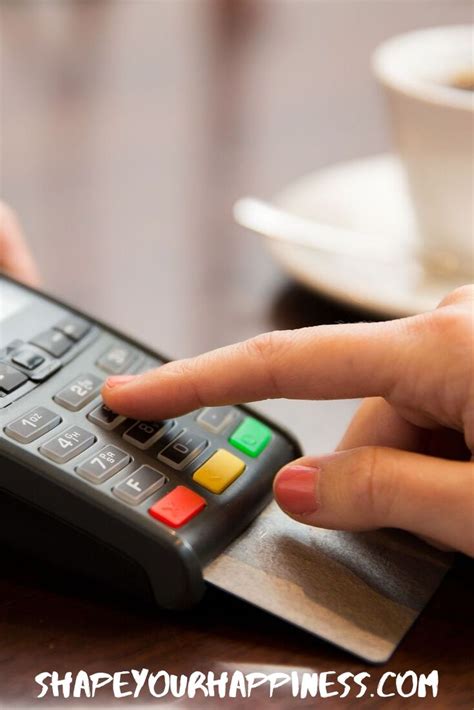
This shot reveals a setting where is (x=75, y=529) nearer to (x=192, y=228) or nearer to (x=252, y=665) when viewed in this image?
(x=252, y=665)

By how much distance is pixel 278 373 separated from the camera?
355mm

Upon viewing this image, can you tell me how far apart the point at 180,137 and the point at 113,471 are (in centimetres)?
46

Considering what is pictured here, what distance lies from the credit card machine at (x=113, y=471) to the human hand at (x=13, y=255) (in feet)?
0.44

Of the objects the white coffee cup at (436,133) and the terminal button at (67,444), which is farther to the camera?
the white coffee cup at (436,133)

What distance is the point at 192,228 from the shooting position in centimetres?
64

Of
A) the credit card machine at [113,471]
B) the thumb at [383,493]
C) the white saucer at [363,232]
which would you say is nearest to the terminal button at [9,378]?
the credit card machine at [113,471]

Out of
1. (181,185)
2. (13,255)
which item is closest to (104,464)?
(13,255)

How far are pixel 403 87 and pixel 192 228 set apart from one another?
165mm

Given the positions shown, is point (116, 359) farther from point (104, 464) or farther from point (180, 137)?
point (180, 137)

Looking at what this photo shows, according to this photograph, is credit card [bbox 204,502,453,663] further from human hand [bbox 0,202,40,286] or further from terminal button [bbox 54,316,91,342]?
human hand [bbox 0,202,40,286]

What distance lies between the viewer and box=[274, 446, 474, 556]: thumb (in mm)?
327

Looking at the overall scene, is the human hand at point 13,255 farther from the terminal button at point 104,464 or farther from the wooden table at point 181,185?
the terminal button at point 104,464

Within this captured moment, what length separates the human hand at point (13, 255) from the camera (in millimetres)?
536

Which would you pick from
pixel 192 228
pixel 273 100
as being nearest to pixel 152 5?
pixel 273 100
